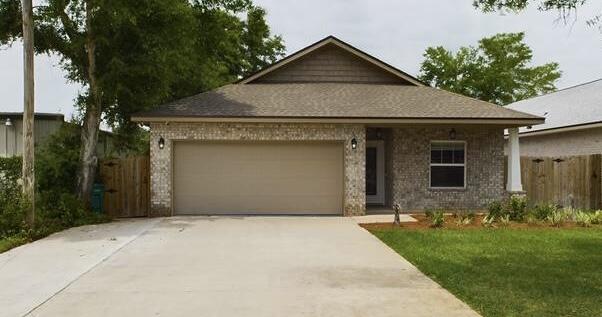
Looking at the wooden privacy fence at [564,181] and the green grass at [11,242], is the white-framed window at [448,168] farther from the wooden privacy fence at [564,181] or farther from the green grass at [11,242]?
the green grass at [11,242]

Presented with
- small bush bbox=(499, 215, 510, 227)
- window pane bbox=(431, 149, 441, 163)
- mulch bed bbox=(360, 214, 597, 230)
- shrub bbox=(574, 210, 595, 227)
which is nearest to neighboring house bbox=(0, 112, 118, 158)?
mulch bed bbox=(360, 214, 597, 230)

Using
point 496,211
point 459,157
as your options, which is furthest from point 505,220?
point 459,157

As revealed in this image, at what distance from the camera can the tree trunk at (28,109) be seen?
490 inches

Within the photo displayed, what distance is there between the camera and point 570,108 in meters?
22.9

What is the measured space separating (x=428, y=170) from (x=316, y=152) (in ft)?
12.2

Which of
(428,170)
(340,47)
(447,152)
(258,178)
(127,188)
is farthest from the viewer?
(340,47)

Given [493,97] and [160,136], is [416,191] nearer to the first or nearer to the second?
[160,136]

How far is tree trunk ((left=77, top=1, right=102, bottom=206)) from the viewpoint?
50.8 feet

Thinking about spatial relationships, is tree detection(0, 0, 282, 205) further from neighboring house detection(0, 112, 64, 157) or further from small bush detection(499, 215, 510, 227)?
small bush detection(499, 215, 510, 227)

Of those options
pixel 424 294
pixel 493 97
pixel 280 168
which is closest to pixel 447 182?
pixel 280 168

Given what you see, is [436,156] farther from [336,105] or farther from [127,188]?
[127,188]

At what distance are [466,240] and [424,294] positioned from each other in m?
4.87


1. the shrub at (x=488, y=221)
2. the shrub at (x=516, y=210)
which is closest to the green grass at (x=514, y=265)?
the shrub at (x=488, y=221)

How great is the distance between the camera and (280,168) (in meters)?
16.7
